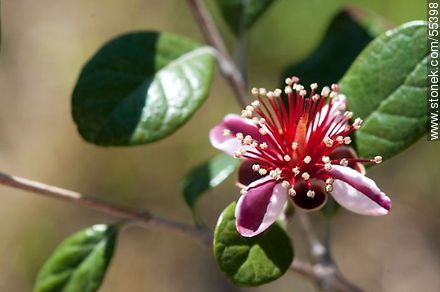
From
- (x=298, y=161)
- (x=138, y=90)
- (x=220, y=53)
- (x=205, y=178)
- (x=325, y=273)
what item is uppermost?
(x=138, y=90)

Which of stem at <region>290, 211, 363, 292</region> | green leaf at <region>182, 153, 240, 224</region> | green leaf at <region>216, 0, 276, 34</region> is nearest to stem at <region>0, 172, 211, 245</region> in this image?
green leaf at <region>182, 153, 240, 224</region>

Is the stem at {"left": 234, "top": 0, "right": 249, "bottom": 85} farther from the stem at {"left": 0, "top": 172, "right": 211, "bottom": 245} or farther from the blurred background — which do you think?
the blurred background

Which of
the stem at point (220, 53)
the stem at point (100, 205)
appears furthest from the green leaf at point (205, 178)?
the stem at point (220, 53)

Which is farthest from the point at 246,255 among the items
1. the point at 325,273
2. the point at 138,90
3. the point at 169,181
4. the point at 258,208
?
the point at 169,181

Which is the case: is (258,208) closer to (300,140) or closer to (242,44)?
(300,140)

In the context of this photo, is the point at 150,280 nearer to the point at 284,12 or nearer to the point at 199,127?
the point at 199,127

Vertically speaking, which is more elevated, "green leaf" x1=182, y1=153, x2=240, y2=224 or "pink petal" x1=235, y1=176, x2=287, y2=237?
"pink petal" x1=235, y1=176, x2=287, y2=237
